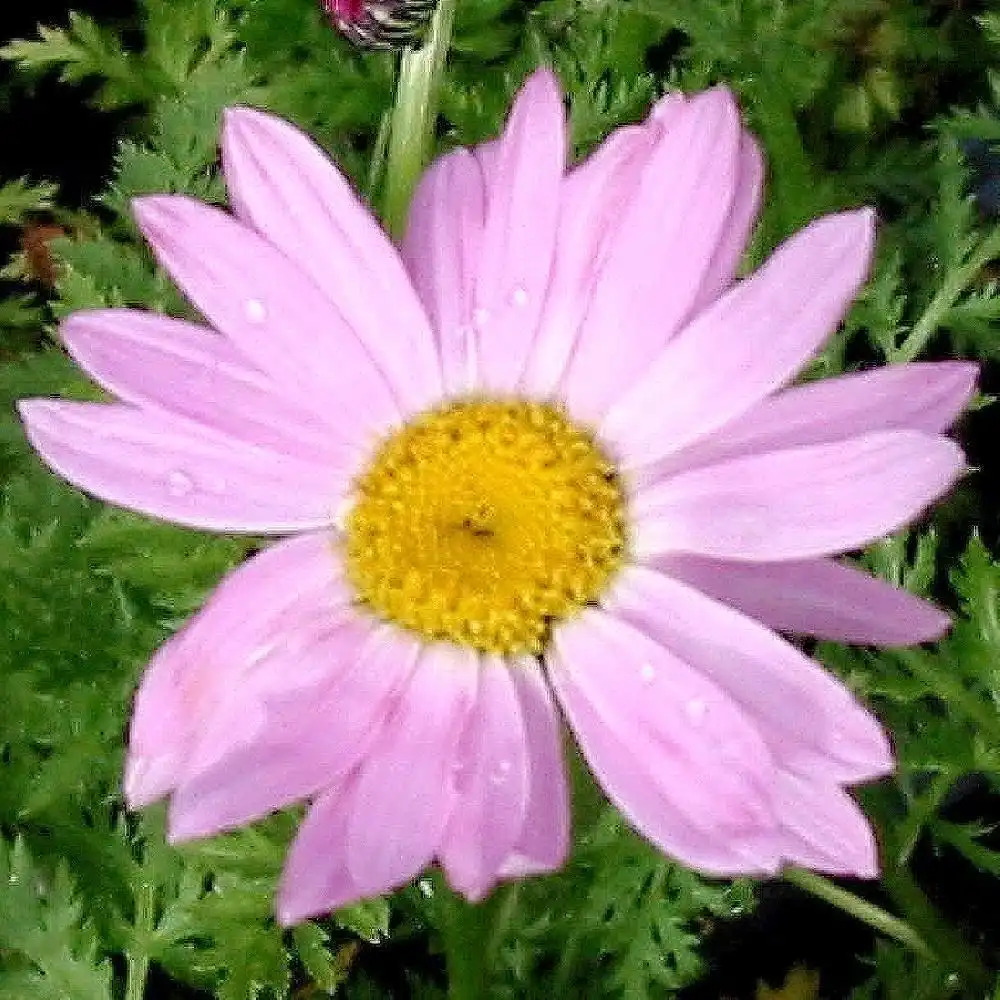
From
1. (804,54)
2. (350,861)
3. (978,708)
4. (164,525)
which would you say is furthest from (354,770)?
(804,54)

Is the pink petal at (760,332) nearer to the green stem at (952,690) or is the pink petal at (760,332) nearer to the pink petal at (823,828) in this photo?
the pink petal at (823,828)

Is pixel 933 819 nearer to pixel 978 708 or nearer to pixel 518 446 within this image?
pixel 978 708

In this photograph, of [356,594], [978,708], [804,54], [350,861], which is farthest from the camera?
[804,54]

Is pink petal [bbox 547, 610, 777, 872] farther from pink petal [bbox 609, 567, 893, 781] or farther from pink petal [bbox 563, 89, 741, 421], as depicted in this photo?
pink petal [bbox 563, 89, 741, 421]

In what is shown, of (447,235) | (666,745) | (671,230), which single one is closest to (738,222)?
(671,230)

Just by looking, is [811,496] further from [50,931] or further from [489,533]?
[50,931]

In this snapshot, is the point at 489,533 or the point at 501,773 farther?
the point at 489,533

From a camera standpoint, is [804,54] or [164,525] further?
[804,54]
